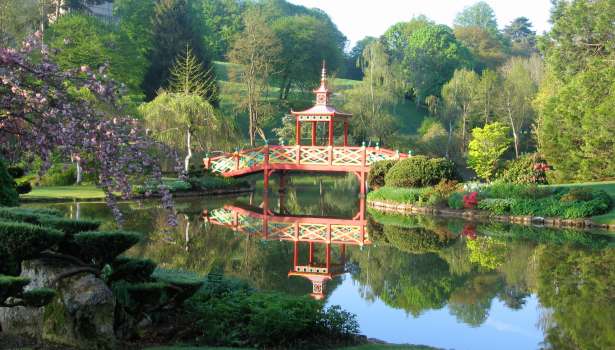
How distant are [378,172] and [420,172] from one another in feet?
Result: 8.84

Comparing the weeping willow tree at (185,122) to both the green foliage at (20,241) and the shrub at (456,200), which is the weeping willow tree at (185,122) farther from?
the green foliage at (20,241)

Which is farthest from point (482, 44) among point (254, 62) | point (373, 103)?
point (254, 62)

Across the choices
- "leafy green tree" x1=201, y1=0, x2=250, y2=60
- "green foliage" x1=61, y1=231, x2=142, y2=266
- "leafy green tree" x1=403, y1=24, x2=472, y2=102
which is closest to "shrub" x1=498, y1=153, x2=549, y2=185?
"green foliage" x1=61, y1=231, x2=142, y2=266

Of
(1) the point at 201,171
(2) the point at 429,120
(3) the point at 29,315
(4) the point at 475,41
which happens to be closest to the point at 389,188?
(1) the point at 201,171

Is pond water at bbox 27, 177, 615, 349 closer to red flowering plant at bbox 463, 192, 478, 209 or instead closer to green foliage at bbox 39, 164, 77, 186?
red flowering plant at bbox 463, 192, 478, 209

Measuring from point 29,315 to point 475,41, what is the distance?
72.8 metres

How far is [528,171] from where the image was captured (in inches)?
1225

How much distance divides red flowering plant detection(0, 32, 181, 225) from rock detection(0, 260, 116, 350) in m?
0.94

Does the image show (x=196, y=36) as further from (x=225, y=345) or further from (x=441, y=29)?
(x=225, y=345)

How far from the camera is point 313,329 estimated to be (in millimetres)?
7777

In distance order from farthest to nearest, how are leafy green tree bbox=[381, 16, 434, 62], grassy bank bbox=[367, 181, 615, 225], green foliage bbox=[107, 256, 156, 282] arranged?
leafy green tree bbox=[381, 16, 434, 62], grassy bank bbox=[367, 181, 615, 225], green foliage bbox=[107, 256, 156, 282]

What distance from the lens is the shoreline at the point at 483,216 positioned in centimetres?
2053

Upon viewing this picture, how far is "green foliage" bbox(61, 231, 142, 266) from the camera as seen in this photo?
6254mm

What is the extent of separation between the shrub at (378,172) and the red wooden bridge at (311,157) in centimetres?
47
